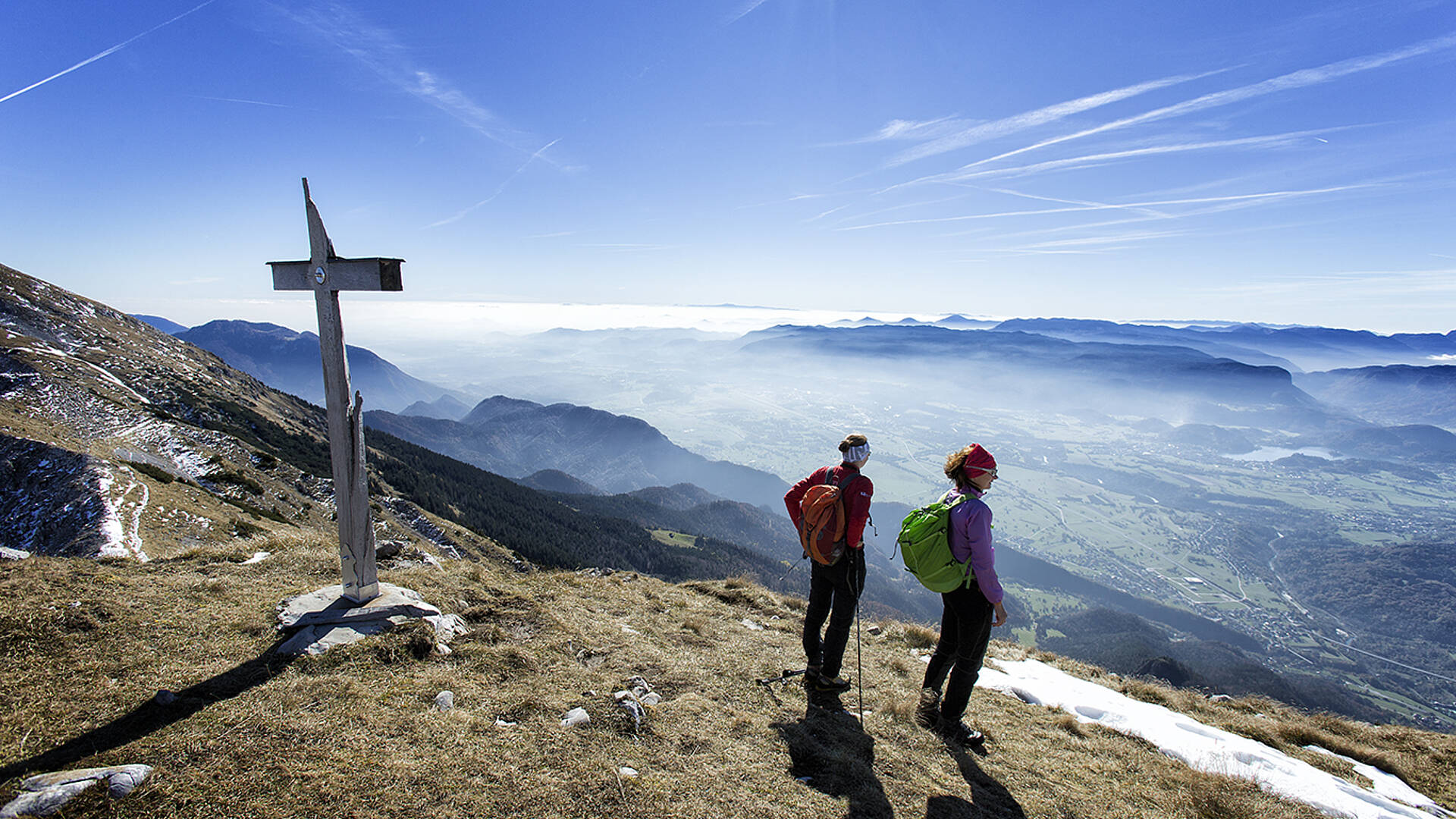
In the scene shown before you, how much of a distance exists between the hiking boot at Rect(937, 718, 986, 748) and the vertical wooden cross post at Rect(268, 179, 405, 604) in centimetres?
736

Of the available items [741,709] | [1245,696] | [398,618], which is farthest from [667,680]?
[1245,696]

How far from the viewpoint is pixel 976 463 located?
19.3 feet

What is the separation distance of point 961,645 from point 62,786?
23.3 feet

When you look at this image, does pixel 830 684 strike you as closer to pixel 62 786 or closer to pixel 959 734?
pixel 959 734

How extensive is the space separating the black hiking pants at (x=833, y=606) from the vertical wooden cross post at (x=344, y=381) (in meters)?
5.76

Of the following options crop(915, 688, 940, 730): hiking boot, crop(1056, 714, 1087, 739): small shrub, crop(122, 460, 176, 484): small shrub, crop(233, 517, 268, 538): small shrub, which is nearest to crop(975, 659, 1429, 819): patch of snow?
crop(1056, 714, 1087, 739): small shrub

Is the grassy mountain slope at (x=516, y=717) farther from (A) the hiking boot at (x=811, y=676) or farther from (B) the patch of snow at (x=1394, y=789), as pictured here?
(A) the hiking boot at (x=811, y=676)

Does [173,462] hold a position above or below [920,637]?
below

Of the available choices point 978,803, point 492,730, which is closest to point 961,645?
point 978,803

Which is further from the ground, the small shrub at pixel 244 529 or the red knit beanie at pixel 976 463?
the red knit beanie at pixel 976 463

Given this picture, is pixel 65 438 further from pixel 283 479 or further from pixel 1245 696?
pixel 1245 696

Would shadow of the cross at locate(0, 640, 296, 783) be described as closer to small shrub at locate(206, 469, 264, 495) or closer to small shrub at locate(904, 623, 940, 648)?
small shrub at locate(904, 623, 940, 648)

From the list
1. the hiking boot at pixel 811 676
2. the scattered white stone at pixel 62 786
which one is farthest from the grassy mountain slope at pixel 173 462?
the hiking boot at pixel 811 676

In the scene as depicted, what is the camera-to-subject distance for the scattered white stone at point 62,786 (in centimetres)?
297
